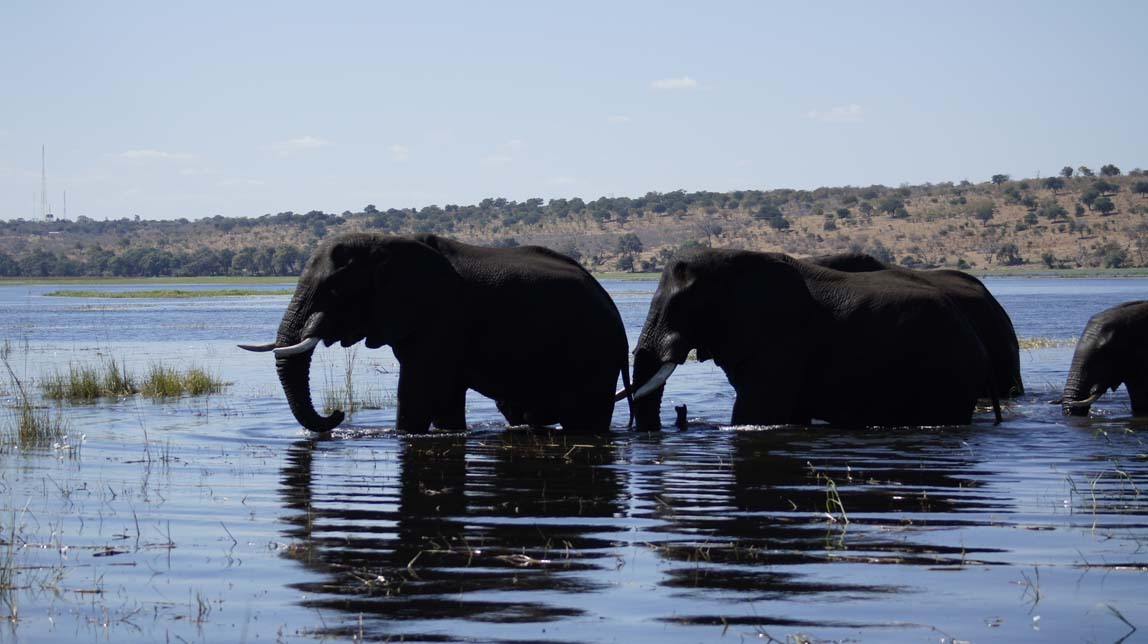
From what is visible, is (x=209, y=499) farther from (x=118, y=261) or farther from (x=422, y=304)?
(x=118, y=261)

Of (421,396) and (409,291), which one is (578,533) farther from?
(409,291)

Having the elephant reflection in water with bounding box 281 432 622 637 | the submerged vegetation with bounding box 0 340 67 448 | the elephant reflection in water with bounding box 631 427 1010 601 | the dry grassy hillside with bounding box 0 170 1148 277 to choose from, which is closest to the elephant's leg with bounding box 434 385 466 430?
the elephant reflection in water with bounding box 281 432 622 637

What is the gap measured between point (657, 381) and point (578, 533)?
5.77 m

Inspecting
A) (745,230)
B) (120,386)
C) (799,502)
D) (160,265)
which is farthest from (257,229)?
(799,502)

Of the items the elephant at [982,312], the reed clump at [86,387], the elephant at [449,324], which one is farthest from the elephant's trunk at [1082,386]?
the reed clump at [86,387]

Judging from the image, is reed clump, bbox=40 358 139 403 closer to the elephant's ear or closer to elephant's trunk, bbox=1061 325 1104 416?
the elephant's ear

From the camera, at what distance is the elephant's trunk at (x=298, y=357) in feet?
50.2

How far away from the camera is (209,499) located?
11844 millimetres

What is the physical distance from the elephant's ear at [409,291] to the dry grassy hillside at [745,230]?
86.8 meters

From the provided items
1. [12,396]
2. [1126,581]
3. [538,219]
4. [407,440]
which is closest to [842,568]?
[1126,581]

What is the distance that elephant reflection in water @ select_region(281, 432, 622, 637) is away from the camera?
8227 mm

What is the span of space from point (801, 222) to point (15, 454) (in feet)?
368

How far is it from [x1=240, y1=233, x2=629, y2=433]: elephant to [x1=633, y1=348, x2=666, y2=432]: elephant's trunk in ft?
0.89

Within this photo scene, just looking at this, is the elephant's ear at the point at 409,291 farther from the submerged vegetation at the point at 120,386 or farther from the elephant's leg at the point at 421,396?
the submerged vegetation at the point at 120,386
